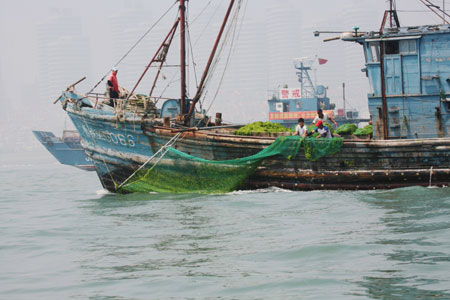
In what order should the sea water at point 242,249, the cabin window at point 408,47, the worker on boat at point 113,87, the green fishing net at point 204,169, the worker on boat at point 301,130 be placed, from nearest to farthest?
1. the sea water at point 242,249
2. the green fishing net at point 204,169
3. the worker on boat at point 301,130
4. the cabin window at point 408,47
5. the worker on boat at point 113,87

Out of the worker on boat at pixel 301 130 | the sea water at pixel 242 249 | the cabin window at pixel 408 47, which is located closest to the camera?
the sea water at pixel 242 249

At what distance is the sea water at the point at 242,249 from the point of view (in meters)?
9.39

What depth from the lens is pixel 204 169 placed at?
63.4 feet

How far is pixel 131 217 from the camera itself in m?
16.1

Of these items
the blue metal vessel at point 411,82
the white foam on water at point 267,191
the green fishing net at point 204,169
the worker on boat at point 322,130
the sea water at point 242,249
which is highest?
the blue metal vessel at point 411,82

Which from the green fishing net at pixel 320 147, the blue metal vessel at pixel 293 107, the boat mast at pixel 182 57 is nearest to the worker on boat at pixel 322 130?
the green fishing net at pixel 320 147

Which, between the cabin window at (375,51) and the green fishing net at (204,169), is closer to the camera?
the green fishing net at (204,169)

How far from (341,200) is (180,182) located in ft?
17.5

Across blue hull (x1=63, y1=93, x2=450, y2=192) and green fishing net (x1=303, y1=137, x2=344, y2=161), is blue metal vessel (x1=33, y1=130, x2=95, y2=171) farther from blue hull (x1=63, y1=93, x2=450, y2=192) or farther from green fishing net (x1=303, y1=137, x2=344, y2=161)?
green fishing net (x1=303, y1=137, x2=344, y2=161)

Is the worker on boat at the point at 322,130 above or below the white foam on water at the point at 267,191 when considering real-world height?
above

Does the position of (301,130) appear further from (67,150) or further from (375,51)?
(67,150)

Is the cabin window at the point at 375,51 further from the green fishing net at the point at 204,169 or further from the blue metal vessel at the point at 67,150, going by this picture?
the blue metal vessel at the point at 67,150

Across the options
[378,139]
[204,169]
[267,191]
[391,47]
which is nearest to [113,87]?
[204,169]

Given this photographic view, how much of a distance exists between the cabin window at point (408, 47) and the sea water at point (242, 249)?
3930 mm
